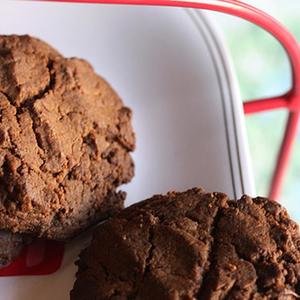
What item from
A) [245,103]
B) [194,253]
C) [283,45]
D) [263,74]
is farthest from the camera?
[263,74]

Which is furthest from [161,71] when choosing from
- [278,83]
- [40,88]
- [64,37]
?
[278,83]

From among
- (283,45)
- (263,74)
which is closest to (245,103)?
(283,45)

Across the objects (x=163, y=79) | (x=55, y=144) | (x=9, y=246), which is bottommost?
(x=9, y=246)

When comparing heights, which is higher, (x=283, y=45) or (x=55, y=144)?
(x=283, y=45)

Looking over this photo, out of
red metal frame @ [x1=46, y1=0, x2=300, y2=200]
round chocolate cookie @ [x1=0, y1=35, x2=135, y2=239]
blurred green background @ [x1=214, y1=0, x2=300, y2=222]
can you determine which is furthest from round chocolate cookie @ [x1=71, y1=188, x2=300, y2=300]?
blurred green background @ [x1=214, y1=0, x2=300, y2=222]

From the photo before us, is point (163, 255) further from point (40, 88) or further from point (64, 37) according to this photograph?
point (64, 37)

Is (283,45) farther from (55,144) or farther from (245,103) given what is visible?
(55,144)

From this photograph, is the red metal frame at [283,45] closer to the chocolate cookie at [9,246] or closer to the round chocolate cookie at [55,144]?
the round chocolate cookie at [55,144]
